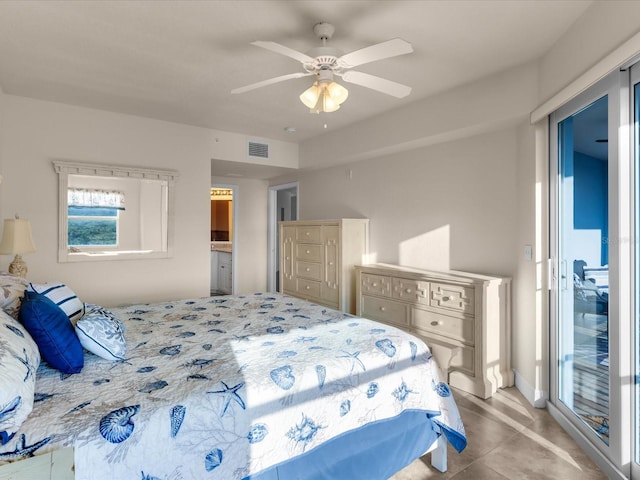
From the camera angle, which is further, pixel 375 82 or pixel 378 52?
pixel 375 82

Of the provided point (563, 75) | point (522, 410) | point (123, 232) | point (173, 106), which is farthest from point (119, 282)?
point (563, 75)

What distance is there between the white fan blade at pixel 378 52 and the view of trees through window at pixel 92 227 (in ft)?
10.3

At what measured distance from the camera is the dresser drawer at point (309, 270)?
4.71 meters

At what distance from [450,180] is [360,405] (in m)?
2.65

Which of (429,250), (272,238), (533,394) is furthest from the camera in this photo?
(272,238)

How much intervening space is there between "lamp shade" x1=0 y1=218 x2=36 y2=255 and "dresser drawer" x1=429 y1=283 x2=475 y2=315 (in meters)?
3.47

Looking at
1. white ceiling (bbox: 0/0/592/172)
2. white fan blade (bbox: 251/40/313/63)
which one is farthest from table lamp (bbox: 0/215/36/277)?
white fan blade (bbox: 251/40/313/63)

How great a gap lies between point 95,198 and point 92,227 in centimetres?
31

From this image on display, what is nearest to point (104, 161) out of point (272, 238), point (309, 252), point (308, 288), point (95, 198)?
point (95, 198)

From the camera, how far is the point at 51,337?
5.21 feet

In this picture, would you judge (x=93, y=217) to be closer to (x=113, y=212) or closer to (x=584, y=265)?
(x=113, y=212)

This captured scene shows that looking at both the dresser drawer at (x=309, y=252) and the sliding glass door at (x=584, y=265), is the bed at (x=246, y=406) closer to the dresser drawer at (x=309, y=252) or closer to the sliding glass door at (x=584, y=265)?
the sliding glass door at (x=584, y=265)

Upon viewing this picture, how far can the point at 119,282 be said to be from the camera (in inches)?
161

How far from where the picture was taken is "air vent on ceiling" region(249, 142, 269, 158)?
4.98m
